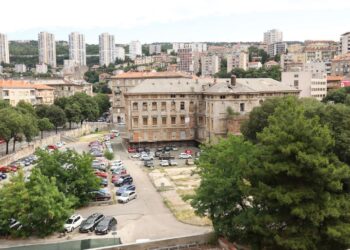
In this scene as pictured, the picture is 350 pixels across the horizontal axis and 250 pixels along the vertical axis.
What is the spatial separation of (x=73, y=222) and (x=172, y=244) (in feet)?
32.3

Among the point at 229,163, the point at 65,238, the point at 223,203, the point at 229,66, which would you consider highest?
the point at 229,66

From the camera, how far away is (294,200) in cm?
2130

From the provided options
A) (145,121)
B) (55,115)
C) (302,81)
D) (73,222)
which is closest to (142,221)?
(73,222)

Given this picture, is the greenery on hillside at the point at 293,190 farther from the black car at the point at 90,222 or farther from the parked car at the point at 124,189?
the parked car at the point at 124,189

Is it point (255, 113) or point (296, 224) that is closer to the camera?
point (296, 224)

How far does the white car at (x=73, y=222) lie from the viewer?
32.1m

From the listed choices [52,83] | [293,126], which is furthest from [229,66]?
[293,126]

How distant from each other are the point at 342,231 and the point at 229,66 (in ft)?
556

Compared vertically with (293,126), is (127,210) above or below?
below

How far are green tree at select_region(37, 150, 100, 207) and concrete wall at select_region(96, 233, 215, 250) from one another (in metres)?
11.6

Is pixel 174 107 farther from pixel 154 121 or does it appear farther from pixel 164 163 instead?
pixel 164 163

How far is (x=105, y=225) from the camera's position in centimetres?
3189

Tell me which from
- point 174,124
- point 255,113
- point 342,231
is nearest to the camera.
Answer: point 342,231

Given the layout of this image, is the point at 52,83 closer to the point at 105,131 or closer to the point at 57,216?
the point at 105,131
